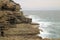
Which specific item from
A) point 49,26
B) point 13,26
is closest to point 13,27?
point 13,26

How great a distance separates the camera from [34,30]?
16172mm

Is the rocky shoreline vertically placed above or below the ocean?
above

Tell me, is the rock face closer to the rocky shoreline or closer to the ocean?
the rocky shoreline

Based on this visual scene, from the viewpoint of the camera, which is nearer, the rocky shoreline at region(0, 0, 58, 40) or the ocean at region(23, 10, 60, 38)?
the rocky shoreline at region(0, 0, 58, 40)

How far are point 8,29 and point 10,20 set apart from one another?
96 centimetres

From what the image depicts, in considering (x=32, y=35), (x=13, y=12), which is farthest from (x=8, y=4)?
(x=32, y=35)

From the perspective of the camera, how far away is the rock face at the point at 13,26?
15.2 metres

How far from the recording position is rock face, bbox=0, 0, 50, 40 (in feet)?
49.8

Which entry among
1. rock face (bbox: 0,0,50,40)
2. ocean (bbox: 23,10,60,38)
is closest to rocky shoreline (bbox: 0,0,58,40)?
rock face (bbox: 0,0,50,40)

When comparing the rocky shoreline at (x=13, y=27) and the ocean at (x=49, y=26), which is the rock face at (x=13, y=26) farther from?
the ocean at (x=49, y=26)

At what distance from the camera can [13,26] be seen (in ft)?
52.9

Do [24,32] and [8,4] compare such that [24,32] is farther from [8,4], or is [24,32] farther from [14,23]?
[8,4]

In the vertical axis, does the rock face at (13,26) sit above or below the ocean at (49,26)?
above

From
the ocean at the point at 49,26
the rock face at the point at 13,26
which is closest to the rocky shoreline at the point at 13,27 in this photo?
the rock face at the point at 13,26
